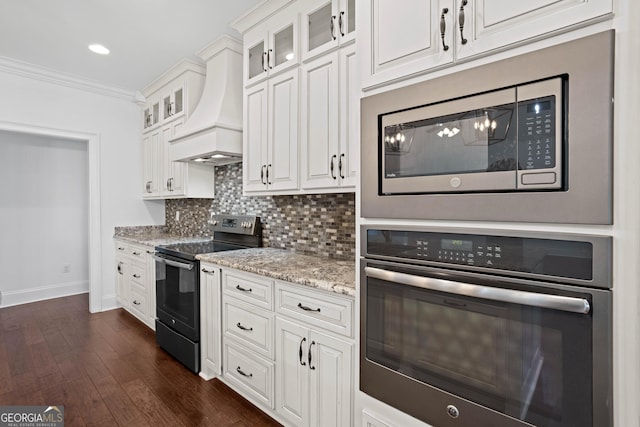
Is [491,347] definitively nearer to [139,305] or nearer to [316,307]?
[316,307]

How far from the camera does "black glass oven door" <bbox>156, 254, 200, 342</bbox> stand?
2.42 meters

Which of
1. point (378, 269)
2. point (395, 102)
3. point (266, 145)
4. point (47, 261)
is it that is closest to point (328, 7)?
point (266, 145)

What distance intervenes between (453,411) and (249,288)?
129cm

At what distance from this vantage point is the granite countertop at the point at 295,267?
1.55 m

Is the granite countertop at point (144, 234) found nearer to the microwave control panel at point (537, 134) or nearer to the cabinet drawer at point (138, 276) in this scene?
the cabinet drawer at point (138, 276)

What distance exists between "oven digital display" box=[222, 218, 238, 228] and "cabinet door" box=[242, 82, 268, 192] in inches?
27.3

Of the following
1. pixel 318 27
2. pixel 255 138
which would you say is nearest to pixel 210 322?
pixel 255 138

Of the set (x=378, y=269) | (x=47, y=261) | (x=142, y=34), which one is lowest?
(x=47, y=261)

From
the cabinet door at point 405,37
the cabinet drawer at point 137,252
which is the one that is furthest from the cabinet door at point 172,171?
the cabinet door at point 405,37

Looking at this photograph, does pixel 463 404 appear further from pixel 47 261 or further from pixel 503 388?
pixel 47 261

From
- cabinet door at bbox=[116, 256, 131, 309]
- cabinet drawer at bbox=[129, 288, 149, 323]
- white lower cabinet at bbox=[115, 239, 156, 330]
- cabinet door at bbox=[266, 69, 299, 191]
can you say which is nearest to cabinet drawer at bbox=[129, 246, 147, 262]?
white lower cabinet at bbox=[115, 239, 156, 330]

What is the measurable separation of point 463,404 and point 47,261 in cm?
551

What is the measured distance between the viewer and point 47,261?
14.6ft

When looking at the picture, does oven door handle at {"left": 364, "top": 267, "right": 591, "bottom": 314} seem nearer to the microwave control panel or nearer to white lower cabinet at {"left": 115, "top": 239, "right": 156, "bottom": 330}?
the microwave control panel
